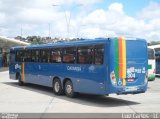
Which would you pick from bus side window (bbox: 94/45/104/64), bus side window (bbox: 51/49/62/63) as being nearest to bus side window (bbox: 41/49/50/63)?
bus side window (bbox: 51/49/62/63)

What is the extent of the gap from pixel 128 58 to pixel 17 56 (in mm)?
11969

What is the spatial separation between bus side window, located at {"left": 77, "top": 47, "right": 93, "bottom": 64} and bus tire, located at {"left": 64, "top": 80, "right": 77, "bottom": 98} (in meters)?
1.39

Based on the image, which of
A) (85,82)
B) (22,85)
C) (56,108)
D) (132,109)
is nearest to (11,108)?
(56,108)

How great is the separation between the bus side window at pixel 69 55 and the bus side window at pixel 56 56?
1.92 feet

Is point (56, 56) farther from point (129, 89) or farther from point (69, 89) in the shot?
point (129, 89)

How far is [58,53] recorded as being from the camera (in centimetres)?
1855

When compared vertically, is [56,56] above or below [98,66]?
above

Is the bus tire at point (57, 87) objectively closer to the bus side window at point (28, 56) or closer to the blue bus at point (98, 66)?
the blue bus at point (98, 66)

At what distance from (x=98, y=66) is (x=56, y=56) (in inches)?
177

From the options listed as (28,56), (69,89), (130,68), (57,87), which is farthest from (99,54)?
(28,56)

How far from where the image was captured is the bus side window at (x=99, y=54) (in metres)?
14.6

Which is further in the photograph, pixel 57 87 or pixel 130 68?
pixel 57 87

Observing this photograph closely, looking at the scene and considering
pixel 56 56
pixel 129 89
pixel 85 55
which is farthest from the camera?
pixel 56 56

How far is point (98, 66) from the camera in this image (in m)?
14.8
